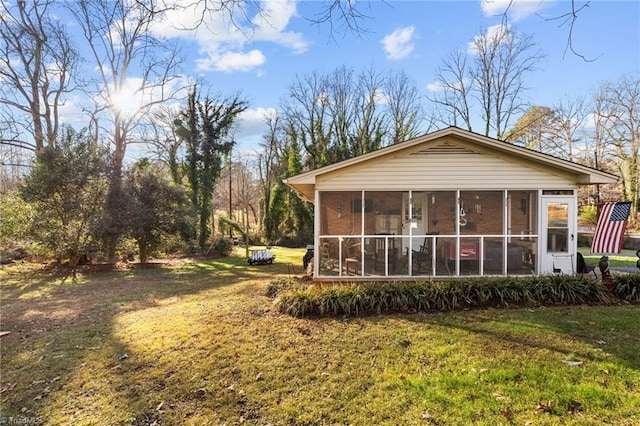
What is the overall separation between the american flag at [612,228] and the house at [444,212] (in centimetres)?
80

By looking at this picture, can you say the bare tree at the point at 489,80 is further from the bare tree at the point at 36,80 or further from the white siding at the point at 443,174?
the bare tree at the point at 36,80

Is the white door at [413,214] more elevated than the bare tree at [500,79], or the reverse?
the bare tree at [500,79]

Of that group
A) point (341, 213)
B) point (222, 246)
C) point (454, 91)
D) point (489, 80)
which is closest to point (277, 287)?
point (341, 213)

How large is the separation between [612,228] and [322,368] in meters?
7.42

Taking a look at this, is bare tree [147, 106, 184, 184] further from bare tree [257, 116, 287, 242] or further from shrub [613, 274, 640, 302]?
shrub [613, 274, 640, 302]

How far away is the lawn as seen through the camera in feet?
11.4

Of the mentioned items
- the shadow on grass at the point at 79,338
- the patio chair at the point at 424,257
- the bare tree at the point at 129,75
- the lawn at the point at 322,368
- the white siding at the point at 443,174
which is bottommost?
the shadow on grass at the point at 79,338

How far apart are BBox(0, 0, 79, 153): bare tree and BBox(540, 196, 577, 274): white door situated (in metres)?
21.6

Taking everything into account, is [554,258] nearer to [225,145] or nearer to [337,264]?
[337,264]

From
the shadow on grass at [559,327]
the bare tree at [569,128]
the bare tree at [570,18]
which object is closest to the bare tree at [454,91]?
the bare tree at [569,128]

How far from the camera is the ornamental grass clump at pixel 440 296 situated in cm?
657

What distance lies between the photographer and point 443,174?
874 centimetres

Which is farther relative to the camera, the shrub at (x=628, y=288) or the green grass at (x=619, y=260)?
the green grass at (x=619, y=260)

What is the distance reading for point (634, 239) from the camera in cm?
1984
